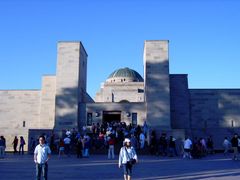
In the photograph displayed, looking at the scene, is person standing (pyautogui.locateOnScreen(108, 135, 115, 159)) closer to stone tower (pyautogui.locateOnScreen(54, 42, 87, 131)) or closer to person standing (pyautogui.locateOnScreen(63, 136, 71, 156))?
person standing (pyautogui.locateOnScreen(63, 136, 71, 156))

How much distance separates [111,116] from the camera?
33.2 metres

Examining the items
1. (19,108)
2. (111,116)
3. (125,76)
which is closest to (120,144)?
(111,116)

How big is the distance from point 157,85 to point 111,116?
5.27 meters

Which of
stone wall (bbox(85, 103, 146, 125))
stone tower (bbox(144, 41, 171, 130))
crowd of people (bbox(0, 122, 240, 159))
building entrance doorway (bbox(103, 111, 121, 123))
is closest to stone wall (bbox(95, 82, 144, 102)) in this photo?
building entrance doorway (bbox(103, 111, 121, 123))

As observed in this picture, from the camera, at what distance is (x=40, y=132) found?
26.6 m

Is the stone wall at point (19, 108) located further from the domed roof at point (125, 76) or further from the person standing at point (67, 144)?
the domed roof at point (125, 76)

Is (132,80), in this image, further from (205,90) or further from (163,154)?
(163,154)

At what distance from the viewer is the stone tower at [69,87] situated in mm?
31594

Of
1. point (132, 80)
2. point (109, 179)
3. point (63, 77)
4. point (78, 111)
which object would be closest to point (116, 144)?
point (78, 111)

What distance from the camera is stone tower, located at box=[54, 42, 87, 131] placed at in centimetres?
3159

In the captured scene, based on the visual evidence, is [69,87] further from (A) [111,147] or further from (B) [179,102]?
(A) [111,147]

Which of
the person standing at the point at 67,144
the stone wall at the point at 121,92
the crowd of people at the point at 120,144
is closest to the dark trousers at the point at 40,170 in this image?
the crowd of people at the point at 120,144

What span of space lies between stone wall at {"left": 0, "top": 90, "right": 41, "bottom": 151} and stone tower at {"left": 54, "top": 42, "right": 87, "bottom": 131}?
287 inches

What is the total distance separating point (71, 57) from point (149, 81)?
760 centimetres
